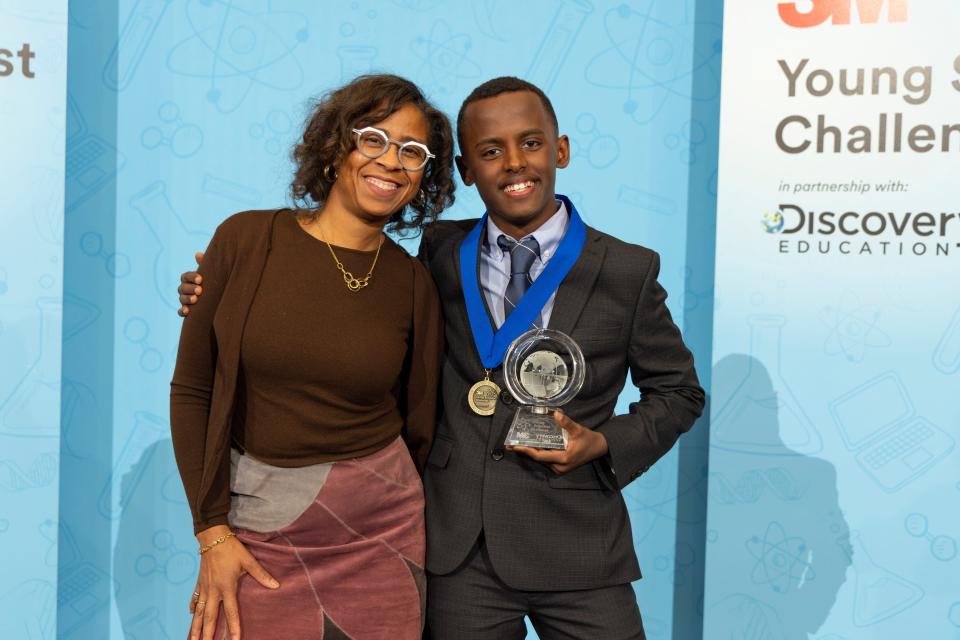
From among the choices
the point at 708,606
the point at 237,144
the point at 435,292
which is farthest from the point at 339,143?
the point at 708,606

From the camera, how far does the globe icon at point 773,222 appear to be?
3.15 m

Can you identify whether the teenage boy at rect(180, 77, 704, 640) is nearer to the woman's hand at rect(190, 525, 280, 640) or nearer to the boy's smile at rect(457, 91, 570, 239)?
the boy's smile at rect(457, 91, 570, 239)

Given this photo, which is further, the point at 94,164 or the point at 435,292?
the point at 94,164

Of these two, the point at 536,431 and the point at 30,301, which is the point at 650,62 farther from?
the point at 30,301

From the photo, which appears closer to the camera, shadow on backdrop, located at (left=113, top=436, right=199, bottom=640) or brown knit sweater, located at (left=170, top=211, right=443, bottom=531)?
brown knit sweater, located at (left=170, top=211, right=443, bottom=531)

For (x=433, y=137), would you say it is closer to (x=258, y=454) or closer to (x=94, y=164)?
(x=258, y=454)

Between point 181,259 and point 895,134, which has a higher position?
point 895,134

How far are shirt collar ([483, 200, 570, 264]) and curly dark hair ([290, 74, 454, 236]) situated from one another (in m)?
0.18

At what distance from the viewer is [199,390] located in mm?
2131

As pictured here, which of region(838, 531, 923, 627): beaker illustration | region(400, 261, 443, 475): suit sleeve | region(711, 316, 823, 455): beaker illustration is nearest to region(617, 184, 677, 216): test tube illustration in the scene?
region(711, 316, 823, 455): beaker illustration

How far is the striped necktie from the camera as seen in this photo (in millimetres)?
2236

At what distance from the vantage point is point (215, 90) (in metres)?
3.84

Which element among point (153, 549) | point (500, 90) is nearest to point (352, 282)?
point (500, 90)

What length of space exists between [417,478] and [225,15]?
2405mm
